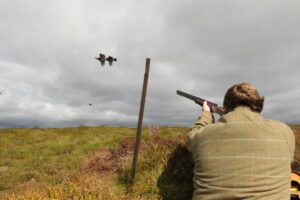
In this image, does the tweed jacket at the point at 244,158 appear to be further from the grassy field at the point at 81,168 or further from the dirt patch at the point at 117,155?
the dirt patch at the point at 117,155

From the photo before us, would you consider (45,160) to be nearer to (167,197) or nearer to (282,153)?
(167,197)

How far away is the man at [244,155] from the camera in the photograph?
13.2ft

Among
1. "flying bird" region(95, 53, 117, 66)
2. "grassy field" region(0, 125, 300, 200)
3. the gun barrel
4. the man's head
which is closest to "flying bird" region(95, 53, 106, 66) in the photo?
"flying bird" region(95, 53, 117, 66)

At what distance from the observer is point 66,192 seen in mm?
7387

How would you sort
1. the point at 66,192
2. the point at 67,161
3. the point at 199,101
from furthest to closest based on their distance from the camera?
the point at 67,161 < the point at 66,192 < the point at 199,101

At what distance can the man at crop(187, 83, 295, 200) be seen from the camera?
4.01m

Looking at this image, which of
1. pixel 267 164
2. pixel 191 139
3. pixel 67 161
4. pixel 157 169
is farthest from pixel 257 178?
pixel 67 161

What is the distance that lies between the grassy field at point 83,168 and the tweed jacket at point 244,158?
3547 mm

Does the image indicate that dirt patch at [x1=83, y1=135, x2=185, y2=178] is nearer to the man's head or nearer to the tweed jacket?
the man's head

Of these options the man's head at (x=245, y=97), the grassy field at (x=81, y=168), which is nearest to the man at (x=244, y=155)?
the man's head at (x=245, y=97)

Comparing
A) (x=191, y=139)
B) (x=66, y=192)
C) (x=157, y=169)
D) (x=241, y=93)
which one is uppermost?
(x=241, y=93)

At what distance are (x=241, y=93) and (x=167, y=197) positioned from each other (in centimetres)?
372

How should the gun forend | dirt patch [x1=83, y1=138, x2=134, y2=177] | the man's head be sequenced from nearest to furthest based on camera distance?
the man's head
the gun forend
dirt patch [x1=83, y1=138, x2=134, y2=177]

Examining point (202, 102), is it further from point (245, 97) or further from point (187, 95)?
point (245, 97)
